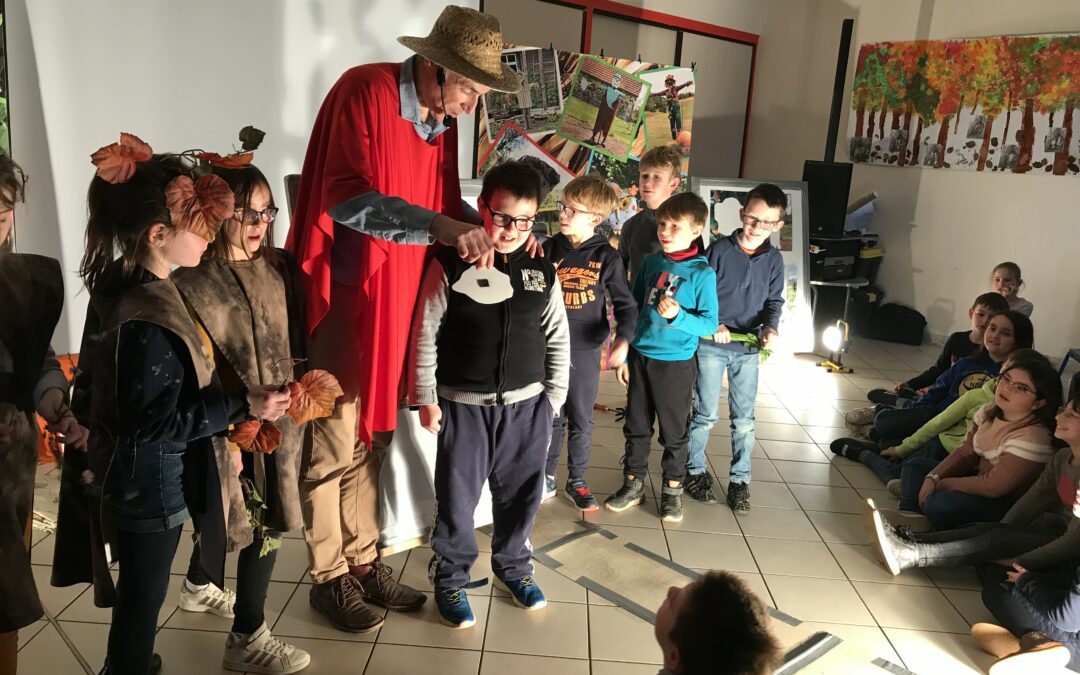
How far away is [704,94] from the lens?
7.38 metres

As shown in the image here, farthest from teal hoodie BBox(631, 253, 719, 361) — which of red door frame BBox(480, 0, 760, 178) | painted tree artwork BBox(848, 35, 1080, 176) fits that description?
painted tree artwork BBox(848, 35, 1080, 176)

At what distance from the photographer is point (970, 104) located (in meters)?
6.23

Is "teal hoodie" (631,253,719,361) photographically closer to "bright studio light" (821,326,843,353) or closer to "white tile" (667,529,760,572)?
"white tile" (667,529,760,572)

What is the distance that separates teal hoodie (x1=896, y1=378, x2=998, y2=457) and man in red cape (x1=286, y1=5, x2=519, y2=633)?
2.26 m

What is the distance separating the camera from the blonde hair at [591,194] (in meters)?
2.80

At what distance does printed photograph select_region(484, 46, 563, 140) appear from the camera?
16.0ft

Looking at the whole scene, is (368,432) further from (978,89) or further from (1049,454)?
(978,89)

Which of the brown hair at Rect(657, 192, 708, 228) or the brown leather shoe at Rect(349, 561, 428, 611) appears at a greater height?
the brown hair at Rect(657, 192, 708, 228)

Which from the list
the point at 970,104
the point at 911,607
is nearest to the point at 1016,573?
the point at 911,607

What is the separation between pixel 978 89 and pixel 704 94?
2.27 metres

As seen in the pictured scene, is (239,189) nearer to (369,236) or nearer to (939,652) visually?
(369,236)

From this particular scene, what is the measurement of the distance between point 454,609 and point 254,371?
3.15 feet

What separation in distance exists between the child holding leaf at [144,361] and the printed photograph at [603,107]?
3769mm

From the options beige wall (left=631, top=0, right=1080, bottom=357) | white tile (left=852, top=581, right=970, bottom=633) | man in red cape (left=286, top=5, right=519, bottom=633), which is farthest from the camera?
beige wall (left=631, top=0, right=1080, bottom=357)
